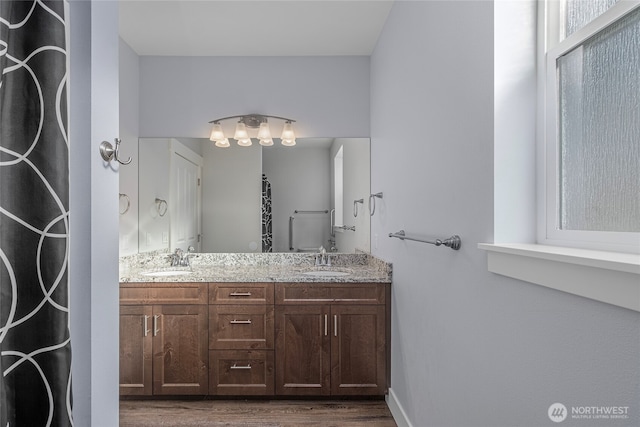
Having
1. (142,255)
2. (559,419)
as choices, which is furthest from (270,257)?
(559,419)

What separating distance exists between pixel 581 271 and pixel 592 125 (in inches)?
15.9

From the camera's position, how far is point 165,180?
3.21 metres

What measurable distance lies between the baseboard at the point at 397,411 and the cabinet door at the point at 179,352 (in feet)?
3.95

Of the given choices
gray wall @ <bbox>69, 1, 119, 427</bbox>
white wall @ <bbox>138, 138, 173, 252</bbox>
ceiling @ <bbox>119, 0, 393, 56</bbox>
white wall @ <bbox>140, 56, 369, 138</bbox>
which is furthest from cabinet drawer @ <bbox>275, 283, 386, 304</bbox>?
ceiling @ <bbox>119, 0, 393, 56</bbox>

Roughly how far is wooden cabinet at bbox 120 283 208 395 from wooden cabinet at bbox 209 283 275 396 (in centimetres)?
7

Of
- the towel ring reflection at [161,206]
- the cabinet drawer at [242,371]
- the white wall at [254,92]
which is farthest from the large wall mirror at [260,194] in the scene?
the cabinet drawer at [242,371]

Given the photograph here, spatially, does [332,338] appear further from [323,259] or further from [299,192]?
[299,192]

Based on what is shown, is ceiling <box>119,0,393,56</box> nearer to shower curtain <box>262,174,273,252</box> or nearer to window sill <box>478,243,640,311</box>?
shower curtain <box>262,174,273,252</box>

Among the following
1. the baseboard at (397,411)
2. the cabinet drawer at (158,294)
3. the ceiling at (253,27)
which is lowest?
the baseboard at (397,411)

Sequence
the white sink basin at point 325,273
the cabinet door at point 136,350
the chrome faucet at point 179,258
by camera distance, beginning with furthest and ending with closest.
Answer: the chrome faucet at point 179,258
the white sink basin at point 325,273
the cabinet door at point 136,350

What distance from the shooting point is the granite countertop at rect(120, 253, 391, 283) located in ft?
8.73

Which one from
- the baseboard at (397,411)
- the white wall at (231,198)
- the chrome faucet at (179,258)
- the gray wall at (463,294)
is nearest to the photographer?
the gray wall at (463,294)

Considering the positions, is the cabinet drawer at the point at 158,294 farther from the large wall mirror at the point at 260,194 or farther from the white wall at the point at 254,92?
Result: the white wall at the point at 254,92

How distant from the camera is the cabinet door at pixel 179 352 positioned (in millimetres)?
2635
